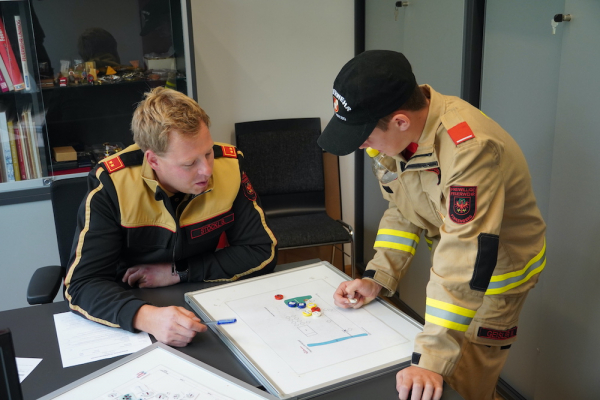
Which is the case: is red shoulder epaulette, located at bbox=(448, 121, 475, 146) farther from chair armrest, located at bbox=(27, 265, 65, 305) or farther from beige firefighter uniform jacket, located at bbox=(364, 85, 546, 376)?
chair armrest, located at bbox=(27, 265, 65, 305)

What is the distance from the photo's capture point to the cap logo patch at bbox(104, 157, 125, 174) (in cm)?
165

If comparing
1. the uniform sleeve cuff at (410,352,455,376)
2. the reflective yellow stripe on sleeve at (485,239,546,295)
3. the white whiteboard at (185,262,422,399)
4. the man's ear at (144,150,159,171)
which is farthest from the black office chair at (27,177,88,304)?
the reflective yellow stripe on sleeve at (485,239,546,295)

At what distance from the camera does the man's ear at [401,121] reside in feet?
4.33

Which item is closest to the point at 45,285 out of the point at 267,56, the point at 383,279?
the point at 383,279

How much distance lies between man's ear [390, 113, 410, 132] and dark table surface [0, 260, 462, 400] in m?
0.57

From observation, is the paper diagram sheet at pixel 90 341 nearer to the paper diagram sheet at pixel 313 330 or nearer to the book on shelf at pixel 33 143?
the paper diagram sheet at pixel 313 330

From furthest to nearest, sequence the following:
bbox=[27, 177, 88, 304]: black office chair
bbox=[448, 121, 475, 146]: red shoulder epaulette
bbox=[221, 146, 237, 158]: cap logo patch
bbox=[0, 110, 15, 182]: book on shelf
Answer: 1. bbox=[0, 110, 15, 182]: book on shelf
2. bbox=[27, 177, 88, 304]: black office chair
3. bbox=[221, 146, 237, 158]: cap logo patch
4. bbox=[448, 121, 475, 146]: red shoulder epaulette

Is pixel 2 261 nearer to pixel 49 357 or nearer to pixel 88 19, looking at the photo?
pixel 88 19

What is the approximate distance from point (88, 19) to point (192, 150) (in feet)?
5.46

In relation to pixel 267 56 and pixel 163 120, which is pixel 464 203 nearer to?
pixel 163 120

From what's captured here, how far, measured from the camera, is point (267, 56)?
3.41 meters

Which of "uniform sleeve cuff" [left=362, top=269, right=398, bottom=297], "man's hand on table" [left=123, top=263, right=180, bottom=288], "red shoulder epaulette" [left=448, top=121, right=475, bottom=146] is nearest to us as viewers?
"red shoulder epaulette" [left=448, top=121, right=475, bottom=146]

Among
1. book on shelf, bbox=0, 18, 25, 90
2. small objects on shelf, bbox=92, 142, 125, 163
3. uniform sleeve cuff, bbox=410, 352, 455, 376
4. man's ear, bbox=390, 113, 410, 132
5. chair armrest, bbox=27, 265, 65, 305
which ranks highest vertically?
book on shelf, bbox=0, 18, 25, 90

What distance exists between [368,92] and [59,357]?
97cm
